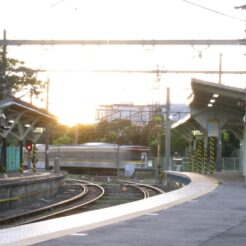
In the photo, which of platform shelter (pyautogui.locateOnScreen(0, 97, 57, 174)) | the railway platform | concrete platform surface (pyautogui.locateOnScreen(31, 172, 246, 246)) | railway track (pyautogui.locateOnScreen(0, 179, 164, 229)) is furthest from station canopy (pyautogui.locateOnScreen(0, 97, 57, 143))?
concrete platform surface (pyautogui.locateOnScreen(31, 172, 246, 246))

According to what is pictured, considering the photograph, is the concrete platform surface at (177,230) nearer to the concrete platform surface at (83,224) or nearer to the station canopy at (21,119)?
the concrete platform surface at (83,224)

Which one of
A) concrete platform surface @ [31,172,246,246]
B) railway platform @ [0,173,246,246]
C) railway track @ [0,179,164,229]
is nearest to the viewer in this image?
concrete platform surface @ [31,172,246,246]

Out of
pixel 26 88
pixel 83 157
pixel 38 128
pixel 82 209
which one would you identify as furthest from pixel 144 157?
pixel 82 209

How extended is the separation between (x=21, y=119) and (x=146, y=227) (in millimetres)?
25535

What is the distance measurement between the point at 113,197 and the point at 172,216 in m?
18.4

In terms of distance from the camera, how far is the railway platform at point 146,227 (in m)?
9.71

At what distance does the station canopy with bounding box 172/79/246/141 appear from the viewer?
3128 cm

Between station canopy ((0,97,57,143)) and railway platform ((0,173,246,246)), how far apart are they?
15.9 metres

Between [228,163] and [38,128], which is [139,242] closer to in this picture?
[38,128]

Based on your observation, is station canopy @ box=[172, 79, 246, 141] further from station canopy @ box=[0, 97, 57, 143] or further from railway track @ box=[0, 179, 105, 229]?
station canopy @ box=[0, 97, 57, 143]

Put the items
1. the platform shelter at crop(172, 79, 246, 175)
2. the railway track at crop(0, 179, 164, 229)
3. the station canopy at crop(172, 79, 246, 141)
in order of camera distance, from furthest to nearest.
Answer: the platform shelter at crop(172, 79, 246, 175)
the station canopy at crop(172, 79, 246, 141)
the railway track at crop(0, 179, 164, 229)

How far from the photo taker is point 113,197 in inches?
1244

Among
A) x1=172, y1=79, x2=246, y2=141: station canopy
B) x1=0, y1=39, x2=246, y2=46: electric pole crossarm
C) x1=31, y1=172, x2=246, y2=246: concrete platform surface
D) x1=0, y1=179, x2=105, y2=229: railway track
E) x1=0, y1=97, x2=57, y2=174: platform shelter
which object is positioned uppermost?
x1=0, y1=39, x2=246, y2=46: electric pole crossarm

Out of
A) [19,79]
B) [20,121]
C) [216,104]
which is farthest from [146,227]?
[19,79]
